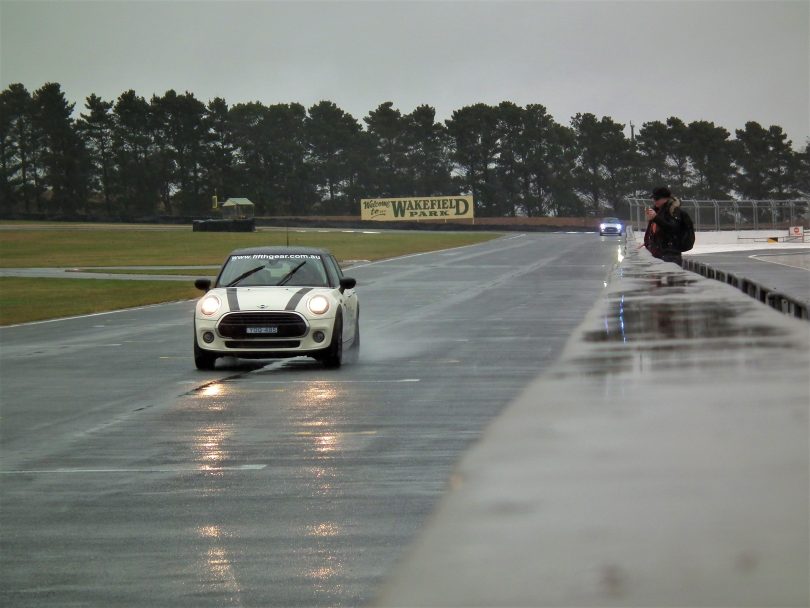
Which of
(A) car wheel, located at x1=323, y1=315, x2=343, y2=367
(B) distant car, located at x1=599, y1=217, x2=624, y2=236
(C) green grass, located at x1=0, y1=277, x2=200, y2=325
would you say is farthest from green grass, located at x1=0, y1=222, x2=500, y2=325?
(B) distant car, located at x1=599, y1=217, x2=624, y2=236

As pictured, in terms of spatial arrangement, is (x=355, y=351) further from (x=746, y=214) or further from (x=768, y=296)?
(x=746, y=214)

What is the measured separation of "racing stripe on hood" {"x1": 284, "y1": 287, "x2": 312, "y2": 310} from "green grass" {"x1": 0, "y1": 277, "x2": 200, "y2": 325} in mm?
12727

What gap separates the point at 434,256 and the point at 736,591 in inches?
2535

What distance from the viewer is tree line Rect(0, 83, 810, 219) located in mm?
156500

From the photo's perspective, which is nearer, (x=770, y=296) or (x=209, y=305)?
(x=770, y=296)

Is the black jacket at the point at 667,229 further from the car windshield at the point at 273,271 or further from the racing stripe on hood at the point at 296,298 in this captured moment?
the car windshield at the point at 273,271

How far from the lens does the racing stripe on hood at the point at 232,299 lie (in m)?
16.9

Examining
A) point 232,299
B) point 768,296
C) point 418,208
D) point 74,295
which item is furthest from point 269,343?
point 418,208

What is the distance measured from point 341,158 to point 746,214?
9587 cm

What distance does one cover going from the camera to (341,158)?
16888cm

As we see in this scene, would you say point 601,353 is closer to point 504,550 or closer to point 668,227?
point 504,550

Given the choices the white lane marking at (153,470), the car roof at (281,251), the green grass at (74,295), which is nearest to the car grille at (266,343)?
the car roof at (281,251)

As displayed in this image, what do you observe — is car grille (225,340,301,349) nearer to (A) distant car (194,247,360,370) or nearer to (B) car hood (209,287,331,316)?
(A) distant car (194,247,360,370)

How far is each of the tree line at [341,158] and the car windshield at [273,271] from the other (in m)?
140
